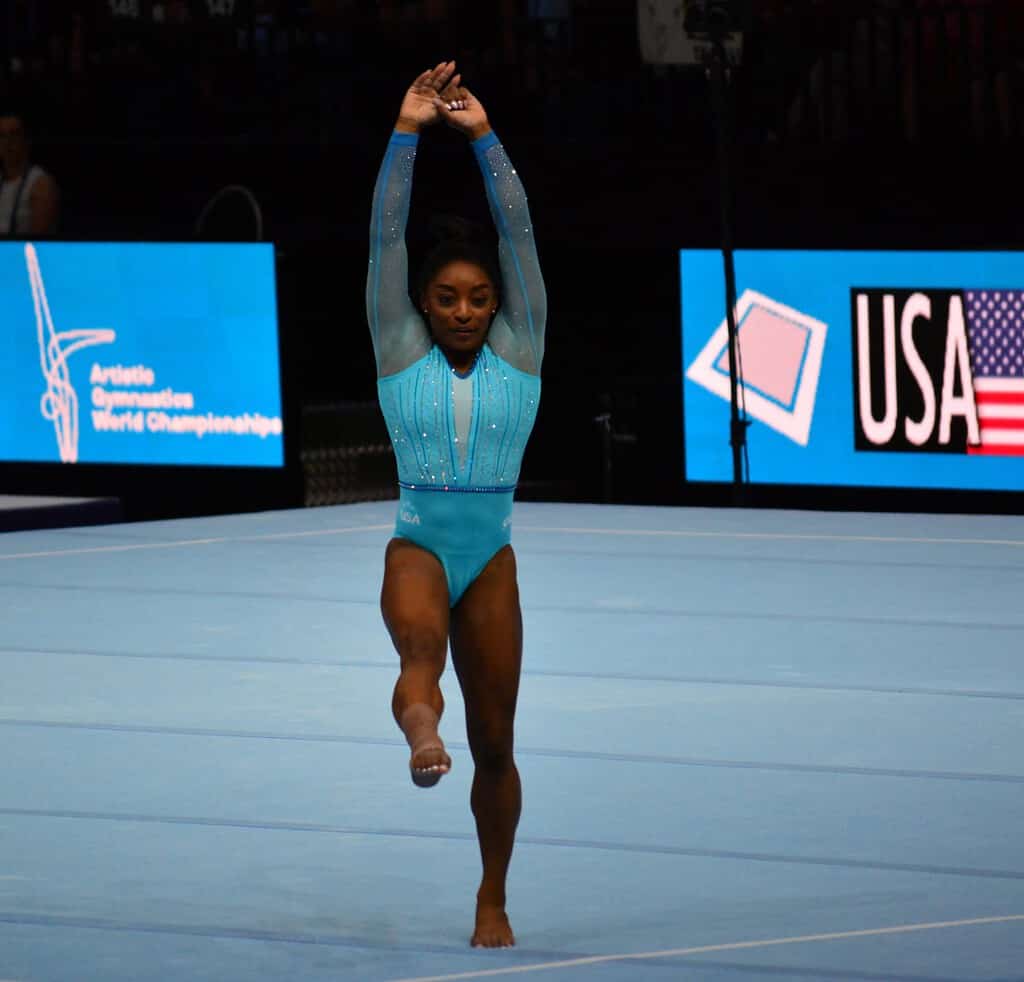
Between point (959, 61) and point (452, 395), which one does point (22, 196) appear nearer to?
point (959, 61)

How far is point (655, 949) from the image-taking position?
4.33 m

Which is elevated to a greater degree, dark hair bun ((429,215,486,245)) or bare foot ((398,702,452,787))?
dark hair bun ((429,215,486,245))

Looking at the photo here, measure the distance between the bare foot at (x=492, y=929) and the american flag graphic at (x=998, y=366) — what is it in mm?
6396

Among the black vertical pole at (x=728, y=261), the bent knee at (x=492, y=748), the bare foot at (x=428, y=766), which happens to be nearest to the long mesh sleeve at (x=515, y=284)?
the bent knee at (x=492, y=748)

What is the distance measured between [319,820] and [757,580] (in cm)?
364

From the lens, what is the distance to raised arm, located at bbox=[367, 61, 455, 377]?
4.33 m

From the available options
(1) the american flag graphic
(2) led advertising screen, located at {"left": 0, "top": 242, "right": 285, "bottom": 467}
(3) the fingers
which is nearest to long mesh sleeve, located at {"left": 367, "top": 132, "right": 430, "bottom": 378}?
(3) the fingers

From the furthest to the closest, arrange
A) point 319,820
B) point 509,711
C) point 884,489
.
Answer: point 884,489
point 319,820
point 509,711


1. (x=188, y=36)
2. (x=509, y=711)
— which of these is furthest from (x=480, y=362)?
(x=188, y=36)

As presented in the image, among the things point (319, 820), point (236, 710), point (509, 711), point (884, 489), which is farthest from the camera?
point (884, 489)

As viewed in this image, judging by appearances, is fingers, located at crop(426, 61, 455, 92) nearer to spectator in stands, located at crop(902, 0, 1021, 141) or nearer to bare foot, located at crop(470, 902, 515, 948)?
bare foot, located at crop(470, 902, 515, 948)

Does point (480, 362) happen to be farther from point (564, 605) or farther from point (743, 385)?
point (743, 385)

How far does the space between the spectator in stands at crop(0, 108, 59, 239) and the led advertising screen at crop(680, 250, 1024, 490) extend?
349 cm

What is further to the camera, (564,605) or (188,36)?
(188,36)
